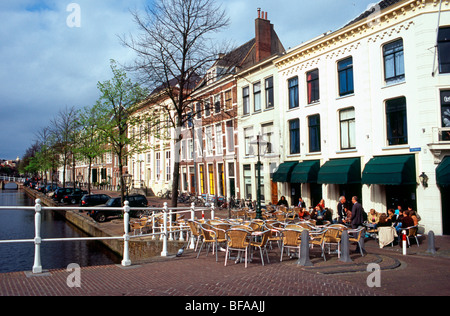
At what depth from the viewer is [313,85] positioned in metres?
21.3

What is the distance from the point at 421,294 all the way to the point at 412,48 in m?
13.1

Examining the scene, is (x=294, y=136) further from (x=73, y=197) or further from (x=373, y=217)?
(x=73, y=197)

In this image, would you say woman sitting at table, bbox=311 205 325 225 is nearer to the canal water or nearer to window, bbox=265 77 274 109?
window, bbox=265 77 274 109

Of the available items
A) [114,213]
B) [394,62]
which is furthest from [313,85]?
[114,213]

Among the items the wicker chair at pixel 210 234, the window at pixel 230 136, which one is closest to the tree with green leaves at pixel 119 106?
the window at pixel 230 136

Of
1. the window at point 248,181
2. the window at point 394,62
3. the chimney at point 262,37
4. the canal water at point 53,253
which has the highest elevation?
the chimney at point 262,37

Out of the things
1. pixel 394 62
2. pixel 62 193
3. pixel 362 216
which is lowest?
pixel 62 193

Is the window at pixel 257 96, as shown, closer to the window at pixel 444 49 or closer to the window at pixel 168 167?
the window at pixel 444 49

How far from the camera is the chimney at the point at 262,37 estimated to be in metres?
27.0

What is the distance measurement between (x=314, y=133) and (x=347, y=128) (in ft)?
8.20

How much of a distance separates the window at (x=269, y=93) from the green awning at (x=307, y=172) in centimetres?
577

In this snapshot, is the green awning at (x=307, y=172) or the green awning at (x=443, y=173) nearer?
the green awning at (x=443, y=173)

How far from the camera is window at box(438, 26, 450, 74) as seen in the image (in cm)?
1498

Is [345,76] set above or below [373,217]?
above
